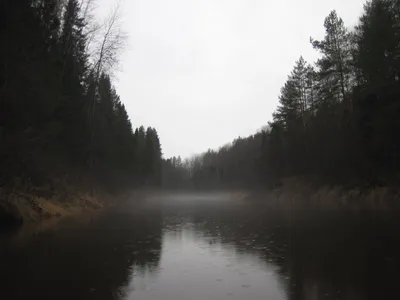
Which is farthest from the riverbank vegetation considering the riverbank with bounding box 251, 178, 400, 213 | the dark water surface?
the riverbank with bounding box 251, 178, 400, 213

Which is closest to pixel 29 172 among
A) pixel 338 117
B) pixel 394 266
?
pixel 394 266

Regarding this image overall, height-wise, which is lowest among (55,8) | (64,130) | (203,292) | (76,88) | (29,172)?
(203,292)

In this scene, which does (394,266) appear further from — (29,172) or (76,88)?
(76,88)

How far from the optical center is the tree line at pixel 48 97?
21156 mm

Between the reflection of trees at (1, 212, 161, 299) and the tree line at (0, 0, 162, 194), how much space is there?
20.3 feet

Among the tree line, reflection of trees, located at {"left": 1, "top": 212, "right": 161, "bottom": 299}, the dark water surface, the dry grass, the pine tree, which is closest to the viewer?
the dark water surface

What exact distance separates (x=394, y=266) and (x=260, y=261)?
353 centimetres

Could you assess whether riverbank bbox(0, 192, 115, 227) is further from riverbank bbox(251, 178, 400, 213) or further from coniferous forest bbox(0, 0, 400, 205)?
riverbank bbox(251, 178, 400, 213)

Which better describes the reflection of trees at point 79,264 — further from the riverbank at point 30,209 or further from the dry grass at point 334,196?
the dry grass at point 334,196

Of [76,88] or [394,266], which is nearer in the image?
[394,266]

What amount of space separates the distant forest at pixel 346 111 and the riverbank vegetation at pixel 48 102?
23646mm

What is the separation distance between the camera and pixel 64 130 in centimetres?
3959

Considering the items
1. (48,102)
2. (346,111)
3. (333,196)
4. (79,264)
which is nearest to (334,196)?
Answer: (333,196)

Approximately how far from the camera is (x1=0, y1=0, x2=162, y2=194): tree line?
2116 cm
